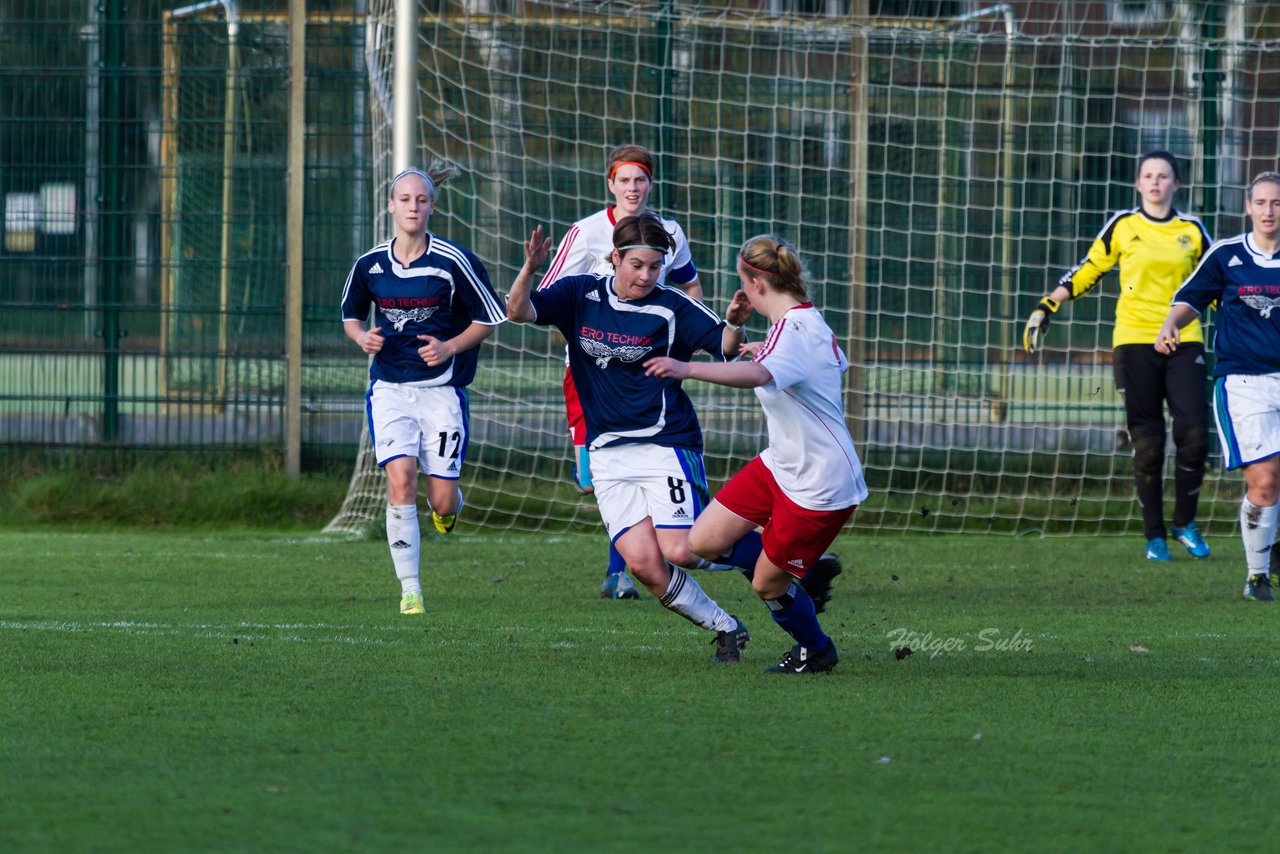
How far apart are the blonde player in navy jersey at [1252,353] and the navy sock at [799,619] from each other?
118 inches

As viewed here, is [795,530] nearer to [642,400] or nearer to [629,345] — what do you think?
[642,400]

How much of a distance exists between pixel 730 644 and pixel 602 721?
126 centimetres

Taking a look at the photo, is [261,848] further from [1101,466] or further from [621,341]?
[1101,466]

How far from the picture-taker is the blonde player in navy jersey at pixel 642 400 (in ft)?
19.6

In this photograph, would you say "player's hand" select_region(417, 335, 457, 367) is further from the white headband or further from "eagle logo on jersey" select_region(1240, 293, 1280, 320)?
"eagle logo on jersey" select_region(1240, 293, 1280, 320)

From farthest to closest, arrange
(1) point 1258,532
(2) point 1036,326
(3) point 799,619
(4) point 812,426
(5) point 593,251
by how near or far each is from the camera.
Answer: (2) point 1036,326
(1) point 1258,532
(5) point 593,251
(3) point 799,619
(4) point 812,426

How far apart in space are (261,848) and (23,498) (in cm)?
806

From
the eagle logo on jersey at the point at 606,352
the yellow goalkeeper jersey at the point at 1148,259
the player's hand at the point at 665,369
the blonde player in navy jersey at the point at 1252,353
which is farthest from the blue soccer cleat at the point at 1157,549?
the player's hand at the point at 665,369

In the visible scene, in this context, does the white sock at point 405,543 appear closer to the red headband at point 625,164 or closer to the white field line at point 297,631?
the white field line at point 297,631

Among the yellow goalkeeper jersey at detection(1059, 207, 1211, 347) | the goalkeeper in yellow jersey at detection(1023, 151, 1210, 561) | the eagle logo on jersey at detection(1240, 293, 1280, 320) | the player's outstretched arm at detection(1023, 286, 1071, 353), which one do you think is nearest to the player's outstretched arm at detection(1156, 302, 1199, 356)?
the eagle logo on jersey at detection(1240, 293, 1280, 320)

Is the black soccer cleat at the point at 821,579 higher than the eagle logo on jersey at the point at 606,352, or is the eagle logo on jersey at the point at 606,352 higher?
the eagle logo on jersey at the point at 606,352

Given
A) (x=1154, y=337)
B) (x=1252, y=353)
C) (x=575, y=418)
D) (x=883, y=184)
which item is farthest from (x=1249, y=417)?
(x=883, y=184)

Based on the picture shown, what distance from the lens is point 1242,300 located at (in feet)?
25.9

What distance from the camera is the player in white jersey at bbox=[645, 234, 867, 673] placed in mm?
5398
